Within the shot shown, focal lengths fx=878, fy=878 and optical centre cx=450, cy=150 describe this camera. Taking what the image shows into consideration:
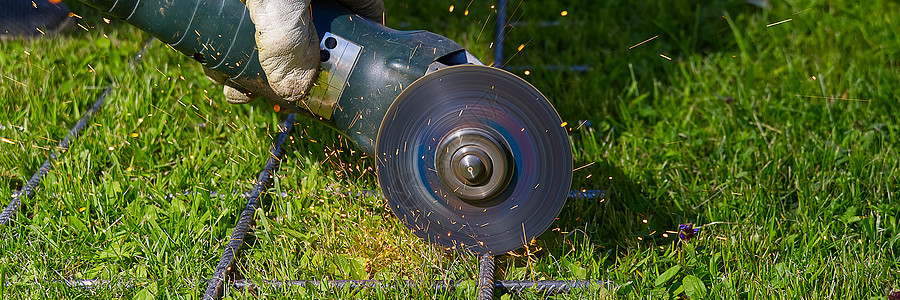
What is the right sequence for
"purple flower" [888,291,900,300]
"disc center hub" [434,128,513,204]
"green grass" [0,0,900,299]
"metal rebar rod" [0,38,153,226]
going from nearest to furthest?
"disc center hub" [434,128,513,204]
"purple flower" [888,291,900,300]
"green grass" [0,0,900,299]
"metal rebar rod" [0,38,153,226]

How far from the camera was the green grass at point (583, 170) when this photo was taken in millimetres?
2924

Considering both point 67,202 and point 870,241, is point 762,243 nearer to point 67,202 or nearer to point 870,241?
point 870,241

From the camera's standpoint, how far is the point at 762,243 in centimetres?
304

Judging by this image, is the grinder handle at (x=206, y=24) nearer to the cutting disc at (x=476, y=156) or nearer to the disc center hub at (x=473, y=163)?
the cutting disc at (x=476, y=156)

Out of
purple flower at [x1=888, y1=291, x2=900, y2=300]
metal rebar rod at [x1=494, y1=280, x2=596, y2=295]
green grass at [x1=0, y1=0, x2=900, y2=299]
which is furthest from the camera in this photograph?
green grass at [x1=0, y1=0, x2=900, y2=299]

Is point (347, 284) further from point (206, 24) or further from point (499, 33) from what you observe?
point (499, 33)

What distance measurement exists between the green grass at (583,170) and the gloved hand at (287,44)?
0.56m

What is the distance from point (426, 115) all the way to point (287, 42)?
49 cm

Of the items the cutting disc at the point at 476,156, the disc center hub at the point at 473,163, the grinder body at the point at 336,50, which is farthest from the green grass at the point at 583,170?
the grinder body at the point at 336,50

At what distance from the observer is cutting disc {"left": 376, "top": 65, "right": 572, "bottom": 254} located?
8.57 ft

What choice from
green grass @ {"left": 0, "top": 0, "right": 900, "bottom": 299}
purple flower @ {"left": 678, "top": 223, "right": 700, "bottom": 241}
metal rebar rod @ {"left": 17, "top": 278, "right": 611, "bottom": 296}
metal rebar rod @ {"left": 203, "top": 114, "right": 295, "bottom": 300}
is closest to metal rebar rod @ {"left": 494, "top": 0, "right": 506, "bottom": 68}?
green grass @ {"left": 0, "top": 0, "right": 900, "bottom": 299}

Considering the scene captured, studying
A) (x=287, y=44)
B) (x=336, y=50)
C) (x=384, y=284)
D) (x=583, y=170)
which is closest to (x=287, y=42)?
(x=287, y=44)

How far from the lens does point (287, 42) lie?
2.70 metres

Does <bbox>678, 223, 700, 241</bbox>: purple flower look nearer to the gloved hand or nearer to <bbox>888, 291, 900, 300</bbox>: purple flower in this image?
<bbox>888, 291, 900, 300</bbox>: purple flower
